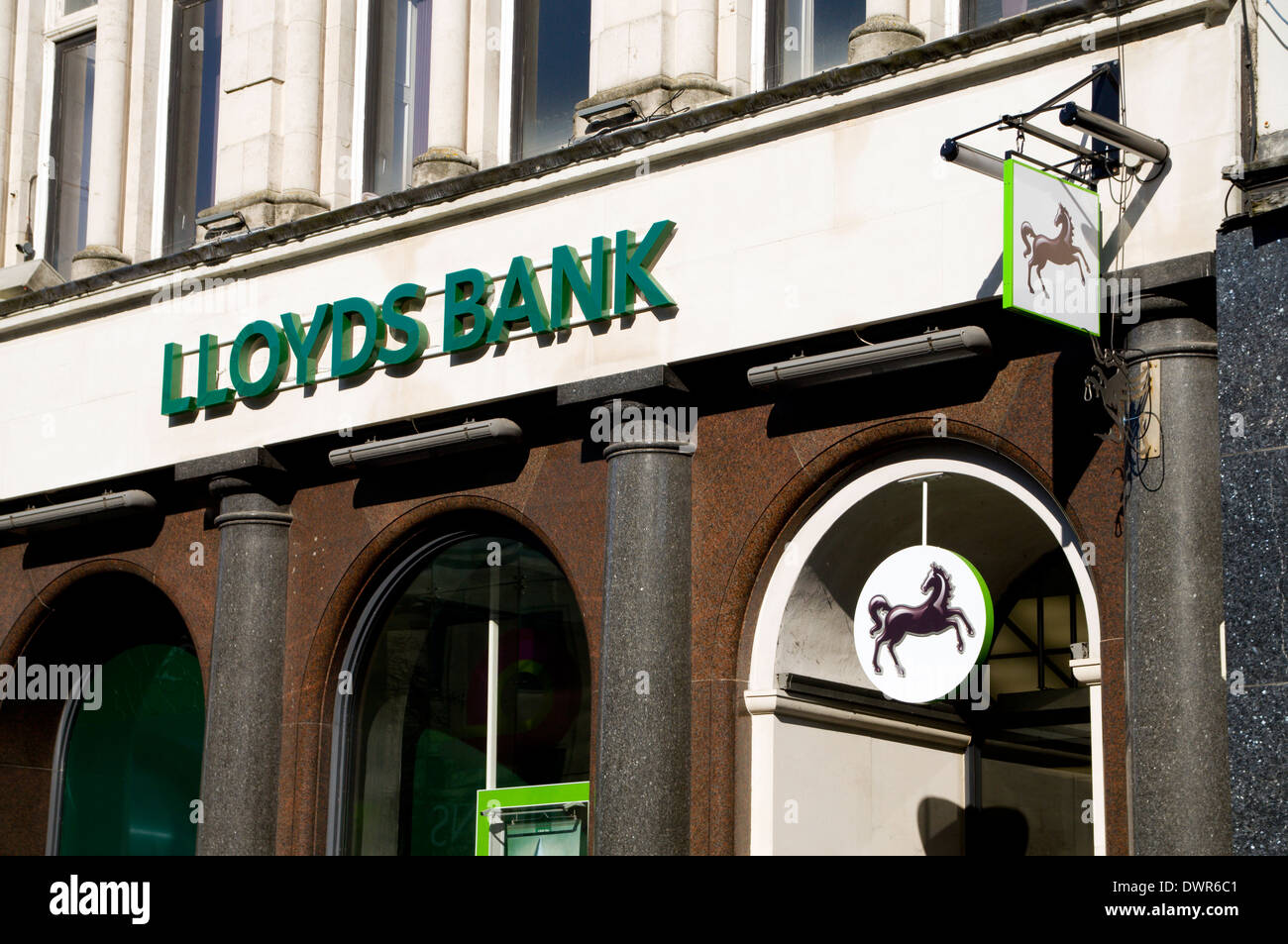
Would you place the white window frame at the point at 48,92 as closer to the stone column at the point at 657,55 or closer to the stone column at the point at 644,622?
the stone column at the point at 657,55

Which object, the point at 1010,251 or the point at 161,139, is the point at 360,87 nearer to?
the point at 161,139

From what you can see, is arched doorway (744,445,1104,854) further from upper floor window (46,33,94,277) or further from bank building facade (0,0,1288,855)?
upper floor window (46,33,94,277)

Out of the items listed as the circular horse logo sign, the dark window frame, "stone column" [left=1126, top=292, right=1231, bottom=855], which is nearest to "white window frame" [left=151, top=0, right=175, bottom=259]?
the dark window frame

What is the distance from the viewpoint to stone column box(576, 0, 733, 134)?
1541 cm

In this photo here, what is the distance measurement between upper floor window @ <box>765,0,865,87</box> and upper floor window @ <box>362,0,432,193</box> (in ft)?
12.1

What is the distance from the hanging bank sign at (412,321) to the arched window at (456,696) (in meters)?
1.64

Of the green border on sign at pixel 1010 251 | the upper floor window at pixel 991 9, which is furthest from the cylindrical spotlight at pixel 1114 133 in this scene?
the upper floor window at pixel 991 9

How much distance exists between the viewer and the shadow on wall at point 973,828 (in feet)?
49.8

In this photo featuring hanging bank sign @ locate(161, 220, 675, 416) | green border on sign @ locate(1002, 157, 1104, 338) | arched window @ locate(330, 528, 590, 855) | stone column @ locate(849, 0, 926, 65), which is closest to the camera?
green border on sign @ locate(1002, 157, 1104, 338)

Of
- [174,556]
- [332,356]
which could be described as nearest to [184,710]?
[174,556]

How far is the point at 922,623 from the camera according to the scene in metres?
13.6

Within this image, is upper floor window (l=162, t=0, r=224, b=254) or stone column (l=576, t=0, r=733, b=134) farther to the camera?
upper floor window (l=162, t=0, r=224, b=254)
